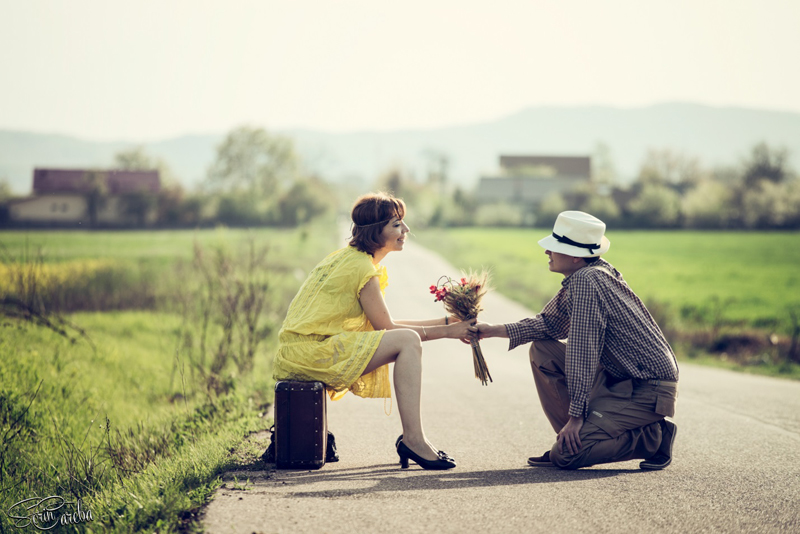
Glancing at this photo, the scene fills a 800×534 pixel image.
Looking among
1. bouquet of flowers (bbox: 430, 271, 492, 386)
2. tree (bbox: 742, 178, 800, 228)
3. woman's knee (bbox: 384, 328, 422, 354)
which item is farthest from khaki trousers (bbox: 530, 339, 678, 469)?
tree (bbox: 742, 178, 800, 228)

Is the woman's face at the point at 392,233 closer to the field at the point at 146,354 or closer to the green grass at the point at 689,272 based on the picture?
the field at the point at 146,354

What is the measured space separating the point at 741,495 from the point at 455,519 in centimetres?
169

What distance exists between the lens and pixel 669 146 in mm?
115438

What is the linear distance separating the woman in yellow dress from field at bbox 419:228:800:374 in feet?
4.41

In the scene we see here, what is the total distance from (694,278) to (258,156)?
2498 inches

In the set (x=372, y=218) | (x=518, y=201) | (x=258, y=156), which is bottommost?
(x=372, y=218)

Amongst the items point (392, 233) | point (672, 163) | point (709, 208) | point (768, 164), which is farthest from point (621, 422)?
point (672, 163)

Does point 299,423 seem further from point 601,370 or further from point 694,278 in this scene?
point 694,278

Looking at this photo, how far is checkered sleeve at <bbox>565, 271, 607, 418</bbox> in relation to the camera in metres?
4.52

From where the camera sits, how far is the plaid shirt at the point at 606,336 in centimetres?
453

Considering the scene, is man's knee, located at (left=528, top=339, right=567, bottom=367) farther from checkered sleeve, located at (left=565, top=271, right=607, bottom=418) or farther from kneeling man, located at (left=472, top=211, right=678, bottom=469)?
checkered sleeve, located at (left=565, top=271, right=607, bottom=418)

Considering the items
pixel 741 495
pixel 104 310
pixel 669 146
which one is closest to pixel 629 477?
pixel 741 495

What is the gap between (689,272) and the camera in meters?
32.6

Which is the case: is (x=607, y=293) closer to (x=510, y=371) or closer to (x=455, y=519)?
(x=455, y=519)
